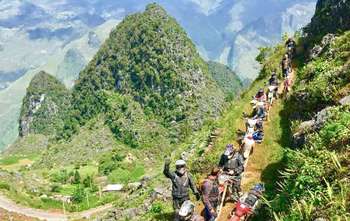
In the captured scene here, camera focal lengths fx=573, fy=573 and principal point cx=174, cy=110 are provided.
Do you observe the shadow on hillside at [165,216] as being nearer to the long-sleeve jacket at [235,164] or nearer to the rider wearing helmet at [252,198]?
the long-sleeve jacket at [235,164]

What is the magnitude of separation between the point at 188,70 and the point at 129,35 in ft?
79.8

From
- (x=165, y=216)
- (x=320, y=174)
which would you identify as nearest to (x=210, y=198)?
(x=320, y=174)

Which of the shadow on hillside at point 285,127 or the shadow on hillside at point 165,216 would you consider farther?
the shadow on hillside at point 285,127

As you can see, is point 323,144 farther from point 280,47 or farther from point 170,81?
point 170,81

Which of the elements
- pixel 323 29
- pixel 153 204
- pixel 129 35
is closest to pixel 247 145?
pixel 153 204

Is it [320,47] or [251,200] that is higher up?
[320,47]

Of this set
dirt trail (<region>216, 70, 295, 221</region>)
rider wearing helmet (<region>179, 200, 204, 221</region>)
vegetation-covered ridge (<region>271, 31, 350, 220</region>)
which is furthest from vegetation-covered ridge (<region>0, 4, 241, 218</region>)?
rider wearing helmet (<region>179, 200, 204, 221</region>)

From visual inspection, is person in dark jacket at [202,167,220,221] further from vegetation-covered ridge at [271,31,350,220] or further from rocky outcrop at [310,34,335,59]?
rocky outcrop at [310,34,335,59]

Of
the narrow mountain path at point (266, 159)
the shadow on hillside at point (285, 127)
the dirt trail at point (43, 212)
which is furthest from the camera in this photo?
the dirt trail at point (43, 212)

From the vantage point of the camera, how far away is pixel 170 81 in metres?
159

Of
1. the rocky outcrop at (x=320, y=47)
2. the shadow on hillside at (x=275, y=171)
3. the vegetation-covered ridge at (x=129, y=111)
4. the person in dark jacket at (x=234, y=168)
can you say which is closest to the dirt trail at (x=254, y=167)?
the shadow on hillside at (x=275, y=171)

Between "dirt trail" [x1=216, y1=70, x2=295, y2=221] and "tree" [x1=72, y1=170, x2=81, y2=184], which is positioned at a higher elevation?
"dirt trail" [x1=216, y1=70, x2=295, y2=221]

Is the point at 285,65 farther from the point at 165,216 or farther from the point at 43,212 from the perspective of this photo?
the point at 43,212

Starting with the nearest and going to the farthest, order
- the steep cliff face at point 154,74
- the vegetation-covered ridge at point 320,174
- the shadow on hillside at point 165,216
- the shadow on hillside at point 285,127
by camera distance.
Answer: the vegetation-covered ridge at point 320,174 → the shadow on hillside at point 165,216 → the shadow on hillside at point 285,127 → the steep cliff face at point 154,74
